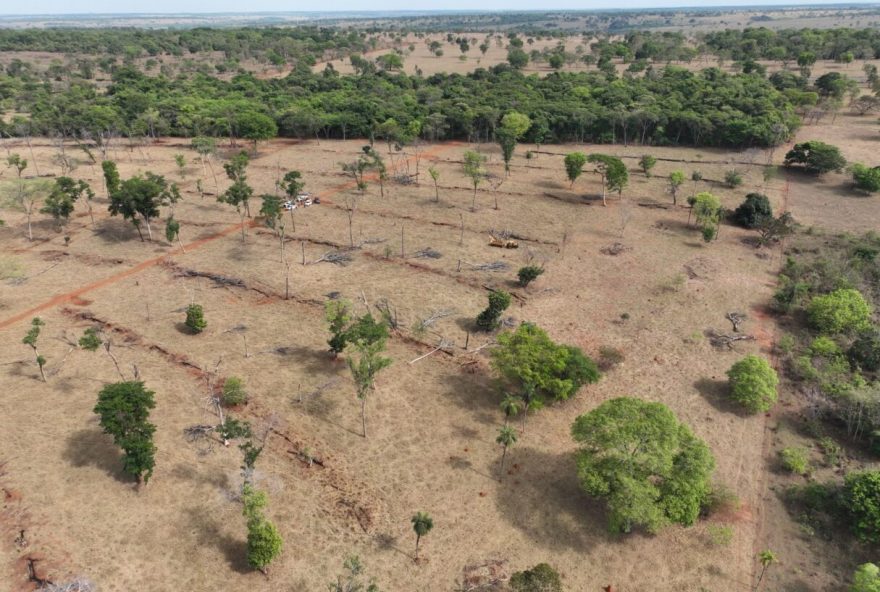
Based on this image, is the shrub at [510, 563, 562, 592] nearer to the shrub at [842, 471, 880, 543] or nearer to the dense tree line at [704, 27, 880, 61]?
the shrub at [842, 471, 880, 543]

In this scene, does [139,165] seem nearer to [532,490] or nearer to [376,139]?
[376,139]

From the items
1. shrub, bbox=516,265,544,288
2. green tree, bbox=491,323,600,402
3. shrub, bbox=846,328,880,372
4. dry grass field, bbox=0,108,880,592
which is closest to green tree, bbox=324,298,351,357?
dry grass field, bbox=0,108,880,592

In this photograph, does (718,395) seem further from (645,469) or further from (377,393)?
(377,393)

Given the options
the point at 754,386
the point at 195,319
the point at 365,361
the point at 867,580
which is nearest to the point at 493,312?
the point at 365,361

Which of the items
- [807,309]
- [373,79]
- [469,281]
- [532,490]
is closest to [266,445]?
[532,490]

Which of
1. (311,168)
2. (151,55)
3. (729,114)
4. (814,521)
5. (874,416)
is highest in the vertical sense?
(151,55)

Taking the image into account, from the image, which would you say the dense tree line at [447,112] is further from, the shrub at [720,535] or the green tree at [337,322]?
the shrub at [720,535]
